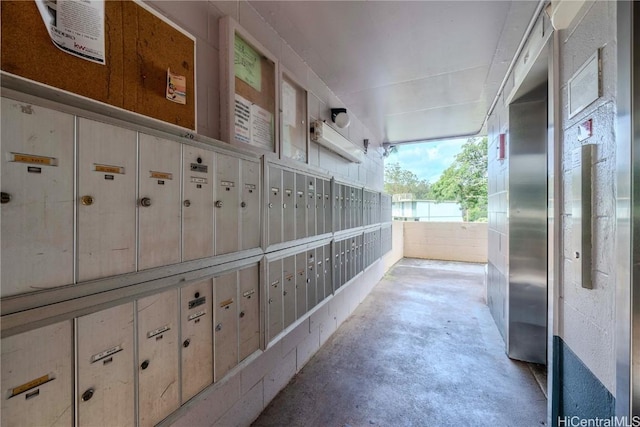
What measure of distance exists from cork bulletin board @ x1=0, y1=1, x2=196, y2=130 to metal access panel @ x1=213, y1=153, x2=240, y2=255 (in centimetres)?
27

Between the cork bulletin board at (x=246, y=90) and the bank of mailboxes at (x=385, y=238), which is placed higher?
the cork bulletin board at (x=246, y=90)

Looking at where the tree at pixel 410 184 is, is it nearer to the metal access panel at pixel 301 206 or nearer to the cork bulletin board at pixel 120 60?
the metal access panel at pixel 301 206

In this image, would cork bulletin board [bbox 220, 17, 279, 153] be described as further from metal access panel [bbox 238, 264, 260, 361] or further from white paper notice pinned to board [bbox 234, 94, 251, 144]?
metal access panel [bbox 238, 264, 260, 361]

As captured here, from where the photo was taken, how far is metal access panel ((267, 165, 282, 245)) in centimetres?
173

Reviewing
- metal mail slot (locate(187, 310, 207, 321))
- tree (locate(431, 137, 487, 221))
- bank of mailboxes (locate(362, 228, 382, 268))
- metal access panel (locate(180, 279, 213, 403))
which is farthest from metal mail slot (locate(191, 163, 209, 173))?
tree (locate(431, 137, 487, 221))

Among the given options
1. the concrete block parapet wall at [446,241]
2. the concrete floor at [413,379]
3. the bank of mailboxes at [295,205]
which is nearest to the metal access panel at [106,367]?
the bank of mailboxes at [295,205]

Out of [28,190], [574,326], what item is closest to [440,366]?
[574,326]

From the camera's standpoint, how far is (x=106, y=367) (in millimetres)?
861

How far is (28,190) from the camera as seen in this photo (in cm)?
70

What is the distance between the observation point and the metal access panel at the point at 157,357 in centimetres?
97

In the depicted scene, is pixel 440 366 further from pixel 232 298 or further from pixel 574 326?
pixel 232 298

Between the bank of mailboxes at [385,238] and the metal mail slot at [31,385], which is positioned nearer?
the metal mail slot at [31,385]

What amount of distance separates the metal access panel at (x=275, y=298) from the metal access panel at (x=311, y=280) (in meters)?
0.43

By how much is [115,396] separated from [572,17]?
257 centimetres
